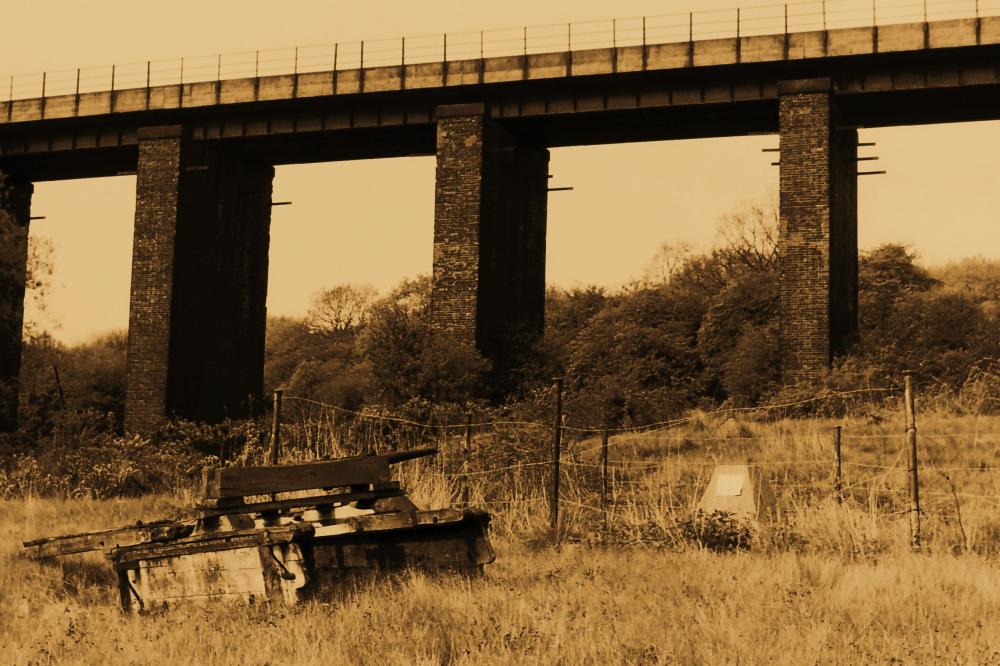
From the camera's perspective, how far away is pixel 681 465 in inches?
675

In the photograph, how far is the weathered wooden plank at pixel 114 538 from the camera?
30.3ft

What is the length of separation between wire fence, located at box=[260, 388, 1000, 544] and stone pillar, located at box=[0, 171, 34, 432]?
34.2 feet

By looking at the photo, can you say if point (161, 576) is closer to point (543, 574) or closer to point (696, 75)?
point (543, 574)

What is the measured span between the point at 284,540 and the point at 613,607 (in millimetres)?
2280

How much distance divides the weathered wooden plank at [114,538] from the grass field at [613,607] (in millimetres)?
381

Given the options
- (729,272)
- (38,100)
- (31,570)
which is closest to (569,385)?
(38,100)

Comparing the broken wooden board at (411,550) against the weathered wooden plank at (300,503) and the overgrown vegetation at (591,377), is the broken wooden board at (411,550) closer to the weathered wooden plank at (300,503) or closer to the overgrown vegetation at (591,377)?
the weathered wooden plank at (300,503)

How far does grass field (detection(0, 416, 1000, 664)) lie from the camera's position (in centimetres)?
683

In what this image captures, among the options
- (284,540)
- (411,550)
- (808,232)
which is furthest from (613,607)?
(808,232)

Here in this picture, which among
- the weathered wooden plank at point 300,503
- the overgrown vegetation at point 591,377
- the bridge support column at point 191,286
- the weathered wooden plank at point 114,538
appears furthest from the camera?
the bridge support column at point 191,286

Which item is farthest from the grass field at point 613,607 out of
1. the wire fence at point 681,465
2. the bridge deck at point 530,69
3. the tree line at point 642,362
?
the bridge deck at point 530,69

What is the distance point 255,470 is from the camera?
937 cm

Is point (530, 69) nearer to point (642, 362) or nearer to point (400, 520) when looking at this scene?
point (642, 362)

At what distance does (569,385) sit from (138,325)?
1092 centimetres
